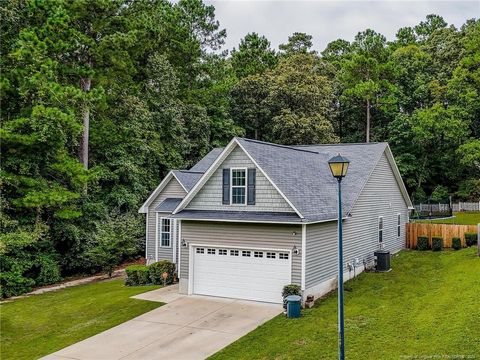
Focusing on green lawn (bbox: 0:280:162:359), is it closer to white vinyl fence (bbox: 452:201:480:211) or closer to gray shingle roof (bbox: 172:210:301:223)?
gray shingle roof (bbox: 172:210:301:223)

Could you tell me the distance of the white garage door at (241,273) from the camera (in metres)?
14.4

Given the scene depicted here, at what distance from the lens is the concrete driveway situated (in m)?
10.3

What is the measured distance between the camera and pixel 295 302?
12.6m

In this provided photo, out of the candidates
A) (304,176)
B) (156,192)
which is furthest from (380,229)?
(156,192)

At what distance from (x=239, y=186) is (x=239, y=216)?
47.3 inches

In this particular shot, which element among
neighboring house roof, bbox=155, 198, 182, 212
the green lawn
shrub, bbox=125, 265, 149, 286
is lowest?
the green lawn

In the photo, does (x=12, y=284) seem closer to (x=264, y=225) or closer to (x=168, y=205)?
(x=168, y=205)

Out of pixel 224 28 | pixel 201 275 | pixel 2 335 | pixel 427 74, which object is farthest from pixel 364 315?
pixel 427 74

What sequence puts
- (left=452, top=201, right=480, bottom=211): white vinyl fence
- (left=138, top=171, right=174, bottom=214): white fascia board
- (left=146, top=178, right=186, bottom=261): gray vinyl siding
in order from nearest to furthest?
(left=146, top=178, right=186, bottom=261): gray vinyl siding → (left=138, top=171, right=174, bottom=214): white fascia board → (left=452, top=201, right=480, bottom=211): white vinyl fence

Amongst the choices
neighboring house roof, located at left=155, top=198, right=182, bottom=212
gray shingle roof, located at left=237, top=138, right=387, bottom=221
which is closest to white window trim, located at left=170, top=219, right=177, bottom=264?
neighboring house roof, located at left=155, top=198, right=182, bottom=212

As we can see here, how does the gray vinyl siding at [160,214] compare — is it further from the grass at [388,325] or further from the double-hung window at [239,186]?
the grass at [388,325]

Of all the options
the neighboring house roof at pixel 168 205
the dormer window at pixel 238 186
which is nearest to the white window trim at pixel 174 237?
the neighboring house roof at pixel 168 205

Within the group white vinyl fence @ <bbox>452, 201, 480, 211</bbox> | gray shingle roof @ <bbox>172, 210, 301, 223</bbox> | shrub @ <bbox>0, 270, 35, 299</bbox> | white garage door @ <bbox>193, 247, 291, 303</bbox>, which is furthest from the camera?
white vinyl fence @ <bbox>452, 201, 480, 211</bbox>

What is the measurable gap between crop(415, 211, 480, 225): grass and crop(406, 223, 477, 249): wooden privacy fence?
29.8 feet
